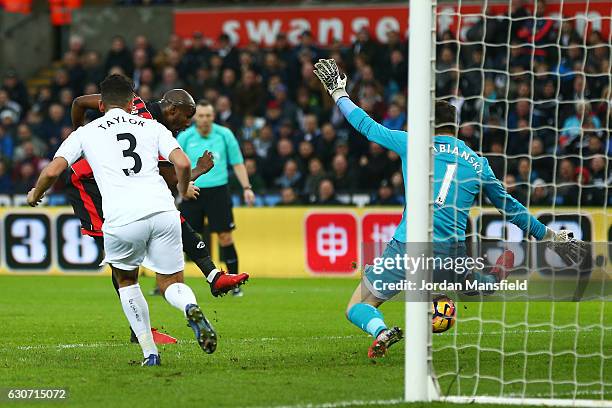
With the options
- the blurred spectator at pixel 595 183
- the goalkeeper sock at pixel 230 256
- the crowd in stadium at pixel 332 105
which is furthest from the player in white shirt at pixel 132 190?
the blurred spectator at pixel 595 183

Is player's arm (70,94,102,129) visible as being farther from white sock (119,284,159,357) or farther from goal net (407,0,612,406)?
goal net (407,0,612,406)

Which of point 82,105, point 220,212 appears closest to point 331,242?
point 220,212

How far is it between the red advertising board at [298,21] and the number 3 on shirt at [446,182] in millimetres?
12939

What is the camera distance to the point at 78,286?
15516mm

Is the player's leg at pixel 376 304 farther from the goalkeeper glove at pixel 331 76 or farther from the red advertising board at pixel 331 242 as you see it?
the red advertising board at pixel 331 242

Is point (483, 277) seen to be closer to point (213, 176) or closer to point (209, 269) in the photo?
point (209, 269)

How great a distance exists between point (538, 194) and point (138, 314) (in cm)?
950

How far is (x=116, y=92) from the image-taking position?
7656 millimetres

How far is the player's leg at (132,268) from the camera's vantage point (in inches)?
295

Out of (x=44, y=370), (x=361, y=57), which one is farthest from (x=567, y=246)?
(x=361, y=57)

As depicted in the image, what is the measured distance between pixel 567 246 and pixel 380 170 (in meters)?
10.1

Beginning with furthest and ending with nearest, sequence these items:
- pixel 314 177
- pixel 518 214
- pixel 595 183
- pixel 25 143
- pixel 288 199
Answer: pixel 25 143
pixel 314 177
pixel 288 199
pixel 595 183
pixel 518 214

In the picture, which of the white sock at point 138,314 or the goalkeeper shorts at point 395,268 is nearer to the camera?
the white sock at point 138,314

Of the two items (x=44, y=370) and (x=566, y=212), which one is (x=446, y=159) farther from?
(x=566, y=212)
